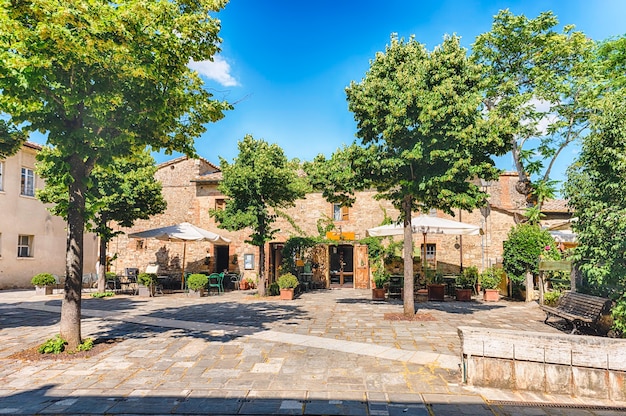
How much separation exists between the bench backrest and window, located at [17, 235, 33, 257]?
21.4 meters

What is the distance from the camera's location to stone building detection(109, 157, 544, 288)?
55.8ft

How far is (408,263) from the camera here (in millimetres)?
9758

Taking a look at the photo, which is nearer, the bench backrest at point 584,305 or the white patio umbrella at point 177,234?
the bench backrest at point 584,305

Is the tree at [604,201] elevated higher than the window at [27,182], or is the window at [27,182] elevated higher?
the window at [27,182]

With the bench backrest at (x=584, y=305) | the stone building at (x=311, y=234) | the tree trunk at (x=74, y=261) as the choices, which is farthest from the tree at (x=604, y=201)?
the stone building at (x=311, y=234)

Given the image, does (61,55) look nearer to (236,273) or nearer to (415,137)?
(415,137)

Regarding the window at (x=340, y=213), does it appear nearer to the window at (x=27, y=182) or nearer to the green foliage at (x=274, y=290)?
the green foliage at (x=274, y=290)

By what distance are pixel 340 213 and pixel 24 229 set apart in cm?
1493

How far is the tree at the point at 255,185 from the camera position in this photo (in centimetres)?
1333

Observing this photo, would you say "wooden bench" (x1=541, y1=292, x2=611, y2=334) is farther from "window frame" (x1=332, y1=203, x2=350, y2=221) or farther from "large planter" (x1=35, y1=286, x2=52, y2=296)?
"large planter" (x1=35, y1=286, x2=52, y2=296)

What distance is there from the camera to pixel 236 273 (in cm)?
1828

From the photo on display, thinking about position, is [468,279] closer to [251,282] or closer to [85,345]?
[251,282]

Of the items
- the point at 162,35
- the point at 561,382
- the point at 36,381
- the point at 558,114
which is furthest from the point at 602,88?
the point at 36,381

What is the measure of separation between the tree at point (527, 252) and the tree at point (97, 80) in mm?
11419
